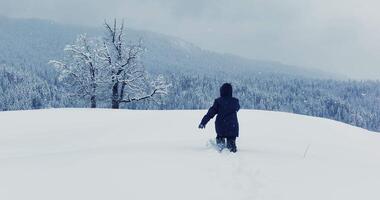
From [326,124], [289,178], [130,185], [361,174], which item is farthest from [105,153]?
[326,124]

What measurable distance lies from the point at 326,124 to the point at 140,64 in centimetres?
2233

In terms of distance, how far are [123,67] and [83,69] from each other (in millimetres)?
3510

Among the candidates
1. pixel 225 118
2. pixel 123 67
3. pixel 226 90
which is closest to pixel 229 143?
pixel 225 118

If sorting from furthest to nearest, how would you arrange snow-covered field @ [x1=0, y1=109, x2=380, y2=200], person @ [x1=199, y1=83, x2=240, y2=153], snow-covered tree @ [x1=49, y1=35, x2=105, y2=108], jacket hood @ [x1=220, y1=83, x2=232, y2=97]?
snow-covered tree @ [x1=49, y1=35, x2=105, y2=108]
jacket hood @ [x1=220, y1=83, x2=232, y2=97]
person @ [x1=199, y1=83, x2=240, y2=153]
snow-covered field @ [x1=0, y1=109, x2=380, y2=200]

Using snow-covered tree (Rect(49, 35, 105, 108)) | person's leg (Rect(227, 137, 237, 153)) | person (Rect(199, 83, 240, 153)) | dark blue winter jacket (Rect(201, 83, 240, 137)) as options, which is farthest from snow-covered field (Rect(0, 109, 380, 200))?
snow-covered tree (Rect(49, 35, 105, 108))

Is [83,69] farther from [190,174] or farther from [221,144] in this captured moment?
[190,174]

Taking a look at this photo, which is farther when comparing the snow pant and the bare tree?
the bare tree

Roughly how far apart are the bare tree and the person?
92.3ft

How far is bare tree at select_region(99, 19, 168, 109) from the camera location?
4056 cm

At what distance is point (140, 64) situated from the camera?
4134 cm

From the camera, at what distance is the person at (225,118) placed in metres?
12.4

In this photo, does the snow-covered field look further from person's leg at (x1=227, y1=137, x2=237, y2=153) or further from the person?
the person

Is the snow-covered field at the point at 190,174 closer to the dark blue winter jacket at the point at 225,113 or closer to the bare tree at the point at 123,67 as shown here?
the dark blue winter jacket at the point at 225,113

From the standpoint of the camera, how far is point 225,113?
12672 millimetres
